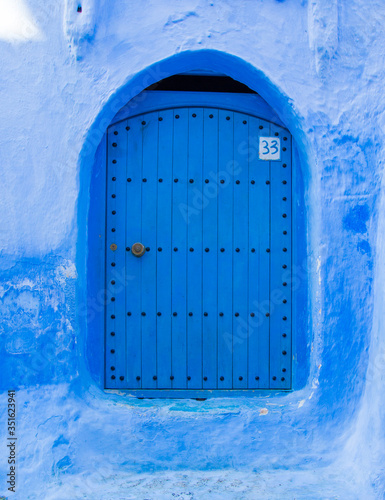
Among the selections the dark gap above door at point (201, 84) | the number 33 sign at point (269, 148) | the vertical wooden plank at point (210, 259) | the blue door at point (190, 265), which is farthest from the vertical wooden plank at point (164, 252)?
the number 33 sign at point (269, 148)

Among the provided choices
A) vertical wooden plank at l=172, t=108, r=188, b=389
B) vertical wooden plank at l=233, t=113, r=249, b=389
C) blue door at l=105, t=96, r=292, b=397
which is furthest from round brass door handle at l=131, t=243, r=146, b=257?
vertical wooden plank at l=233, t=113, r=249, b=389

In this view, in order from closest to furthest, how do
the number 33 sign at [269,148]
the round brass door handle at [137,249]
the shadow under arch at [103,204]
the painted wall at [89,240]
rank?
1. the painted wall at [89,240]
2. the shadow under arch at [103,204]
3. the round brass door handle at [137,249]
4. the number 33 sign at [269,148]

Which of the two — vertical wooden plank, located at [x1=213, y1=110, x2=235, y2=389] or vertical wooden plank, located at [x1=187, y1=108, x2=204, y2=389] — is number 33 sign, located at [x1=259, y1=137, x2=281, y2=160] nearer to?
vertical wooden plank, located at [x1=213, y1=110, x2=235, y2=389]

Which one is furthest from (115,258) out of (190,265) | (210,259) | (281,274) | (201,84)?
(201,84)

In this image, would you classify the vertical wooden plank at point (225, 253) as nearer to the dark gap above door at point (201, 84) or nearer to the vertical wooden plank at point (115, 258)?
the dark gap above door at point (201, 84)

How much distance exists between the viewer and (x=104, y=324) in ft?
7.90

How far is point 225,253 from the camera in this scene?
8.07 ft

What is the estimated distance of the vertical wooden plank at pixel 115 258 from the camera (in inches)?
95.0

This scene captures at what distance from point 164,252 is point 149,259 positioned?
89 millimetres

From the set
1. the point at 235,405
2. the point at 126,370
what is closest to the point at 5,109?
the point at 126,370

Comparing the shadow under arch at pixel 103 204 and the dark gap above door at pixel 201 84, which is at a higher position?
the dark gap above door at pixel 201 84

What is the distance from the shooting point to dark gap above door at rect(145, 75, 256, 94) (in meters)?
2.67

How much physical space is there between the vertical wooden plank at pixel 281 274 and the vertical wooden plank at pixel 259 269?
1.2 inches

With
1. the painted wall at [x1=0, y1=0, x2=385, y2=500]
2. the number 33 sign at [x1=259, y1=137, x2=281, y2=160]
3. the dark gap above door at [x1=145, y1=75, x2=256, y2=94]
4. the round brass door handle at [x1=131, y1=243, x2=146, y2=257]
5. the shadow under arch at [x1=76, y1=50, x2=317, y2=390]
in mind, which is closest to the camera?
the painted wall at [x1=0, y1=0, x2=385, y2=500]
